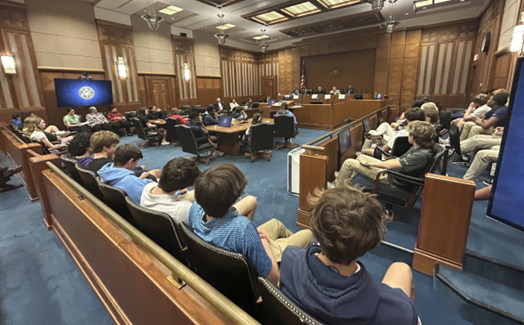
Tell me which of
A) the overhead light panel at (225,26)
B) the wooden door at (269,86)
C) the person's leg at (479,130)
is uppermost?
the overhead light panel at (225,26)

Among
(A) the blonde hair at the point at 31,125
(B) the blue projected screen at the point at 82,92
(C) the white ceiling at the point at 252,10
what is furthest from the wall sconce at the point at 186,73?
(A) the blonde hair at the point at 31,125

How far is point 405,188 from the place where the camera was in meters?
2.27

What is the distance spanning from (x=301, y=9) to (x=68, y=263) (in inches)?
360

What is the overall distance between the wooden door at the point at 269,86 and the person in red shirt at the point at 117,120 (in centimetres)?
868

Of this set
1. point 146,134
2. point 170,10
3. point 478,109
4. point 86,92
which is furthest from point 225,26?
point 478,109

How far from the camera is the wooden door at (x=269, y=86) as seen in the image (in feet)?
47.6

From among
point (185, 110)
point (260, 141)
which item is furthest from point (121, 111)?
Answer: point (260, 141)

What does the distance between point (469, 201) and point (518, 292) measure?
0.70 metres

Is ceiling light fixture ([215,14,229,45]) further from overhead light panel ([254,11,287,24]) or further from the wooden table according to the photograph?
the wooden table

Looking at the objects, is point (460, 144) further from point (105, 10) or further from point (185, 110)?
point (105, 10)

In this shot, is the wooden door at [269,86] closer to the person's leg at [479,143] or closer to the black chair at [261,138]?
the black chair at [261,138]

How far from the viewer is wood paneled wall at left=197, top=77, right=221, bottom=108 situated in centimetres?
1168

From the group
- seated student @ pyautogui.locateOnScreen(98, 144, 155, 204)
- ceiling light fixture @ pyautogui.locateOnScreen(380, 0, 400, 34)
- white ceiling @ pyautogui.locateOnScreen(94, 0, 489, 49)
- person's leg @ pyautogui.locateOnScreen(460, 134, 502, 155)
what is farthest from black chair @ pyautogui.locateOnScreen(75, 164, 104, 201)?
ceiling light fixture @ pyautogui.locateOnScreen(380, 0, 400, 34)

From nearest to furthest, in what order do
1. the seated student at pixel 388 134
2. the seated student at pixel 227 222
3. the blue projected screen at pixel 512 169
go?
the seated student at pixel 227 222, the blue projected screen at pixel 512 169, the seated student at pixel 388 134
